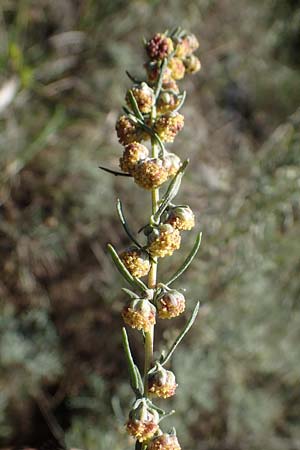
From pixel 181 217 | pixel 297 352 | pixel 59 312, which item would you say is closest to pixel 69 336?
pixel 59 312

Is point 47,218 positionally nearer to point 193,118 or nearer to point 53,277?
point 53,277

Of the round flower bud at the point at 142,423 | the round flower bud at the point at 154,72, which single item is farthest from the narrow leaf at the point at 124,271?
the round flower bud at the point at 154,72

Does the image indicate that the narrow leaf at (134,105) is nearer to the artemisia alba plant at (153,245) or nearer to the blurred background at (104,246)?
the artemisia alba plant at (153,245)

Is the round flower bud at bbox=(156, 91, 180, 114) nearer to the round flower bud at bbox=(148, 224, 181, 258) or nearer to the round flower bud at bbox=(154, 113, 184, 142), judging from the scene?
the round flower bud at bbox=(154, 113, 184, 142)

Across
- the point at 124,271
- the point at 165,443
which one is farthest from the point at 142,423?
the point at 124,271

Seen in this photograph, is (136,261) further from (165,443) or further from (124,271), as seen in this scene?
(165,443)
